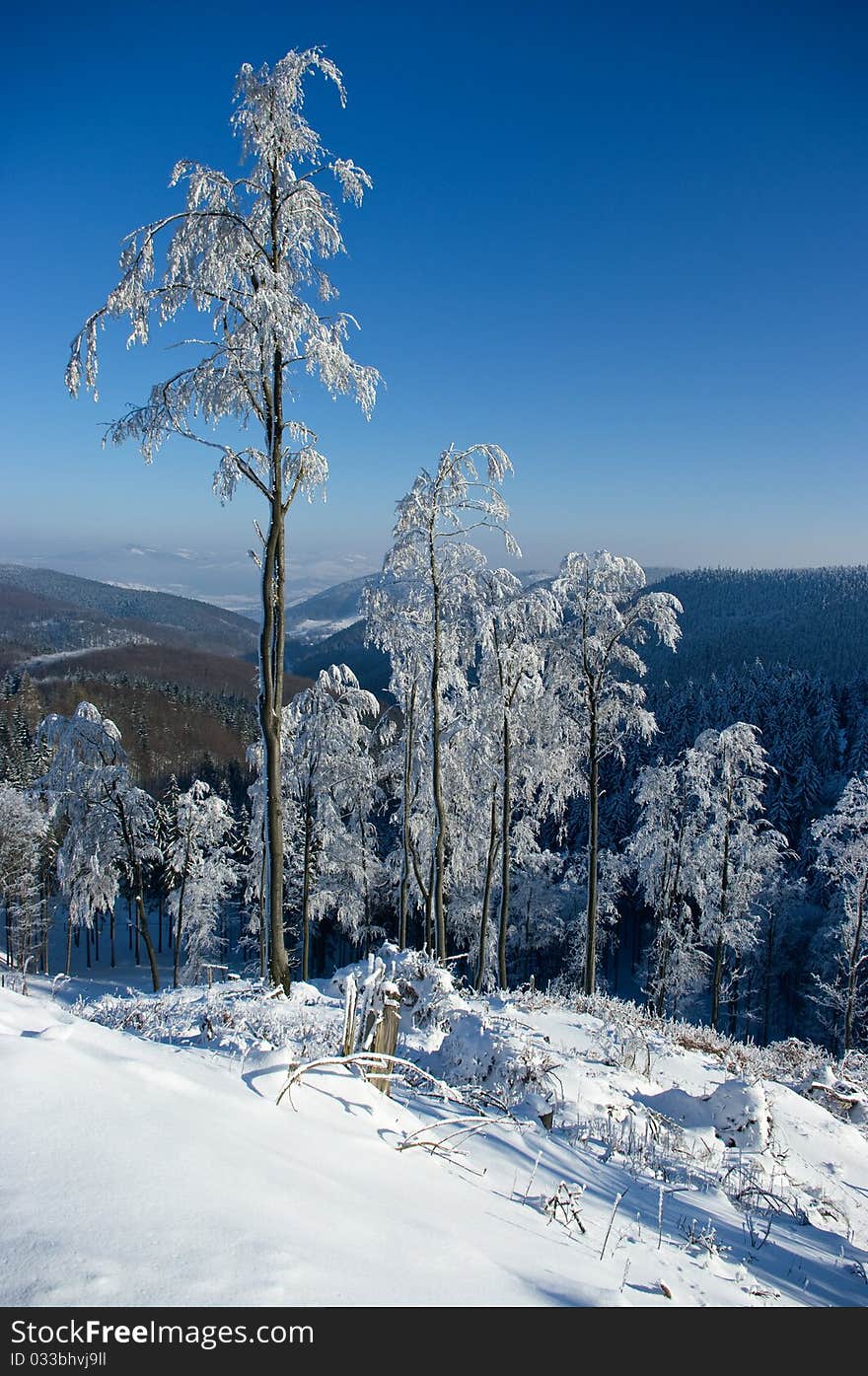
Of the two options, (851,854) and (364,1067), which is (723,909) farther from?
(364,1067)

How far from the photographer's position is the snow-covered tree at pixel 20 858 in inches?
1158

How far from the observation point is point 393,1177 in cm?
282

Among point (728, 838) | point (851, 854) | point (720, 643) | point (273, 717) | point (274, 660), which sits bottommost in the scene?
point (728, 838)

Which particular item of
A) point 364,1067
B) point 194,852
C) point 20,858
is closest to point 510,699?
point 364,1067

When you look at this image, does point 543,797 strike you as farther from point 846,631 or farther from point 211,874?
point 846,631

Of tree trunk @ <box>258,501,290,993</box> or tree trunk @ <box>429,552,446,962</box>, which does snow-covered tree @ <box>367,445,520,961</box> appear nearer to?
tree trunk @ <box>429,552,446,962</box>

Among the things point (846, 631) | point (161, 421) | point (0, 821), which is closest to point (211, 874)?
point (0, 821)

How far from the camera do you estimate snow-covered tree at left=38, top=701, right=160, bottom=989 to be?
16781 mm

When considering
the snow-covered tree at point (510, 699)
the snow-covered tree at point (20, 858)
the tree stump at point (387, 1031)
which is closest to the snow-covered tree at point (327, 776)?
the snow-covered tree at point (510, 699)

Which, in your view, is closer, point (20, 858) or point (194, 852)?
point (194, 852)

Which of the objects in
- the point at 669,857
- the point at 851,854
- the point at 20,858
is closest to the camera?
the point at 851,854

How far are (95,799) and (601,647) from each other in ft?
43.7

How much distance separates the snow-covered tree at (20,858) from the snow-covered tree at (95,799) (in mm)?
12554

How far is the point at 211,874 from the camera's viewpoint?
28984mm
